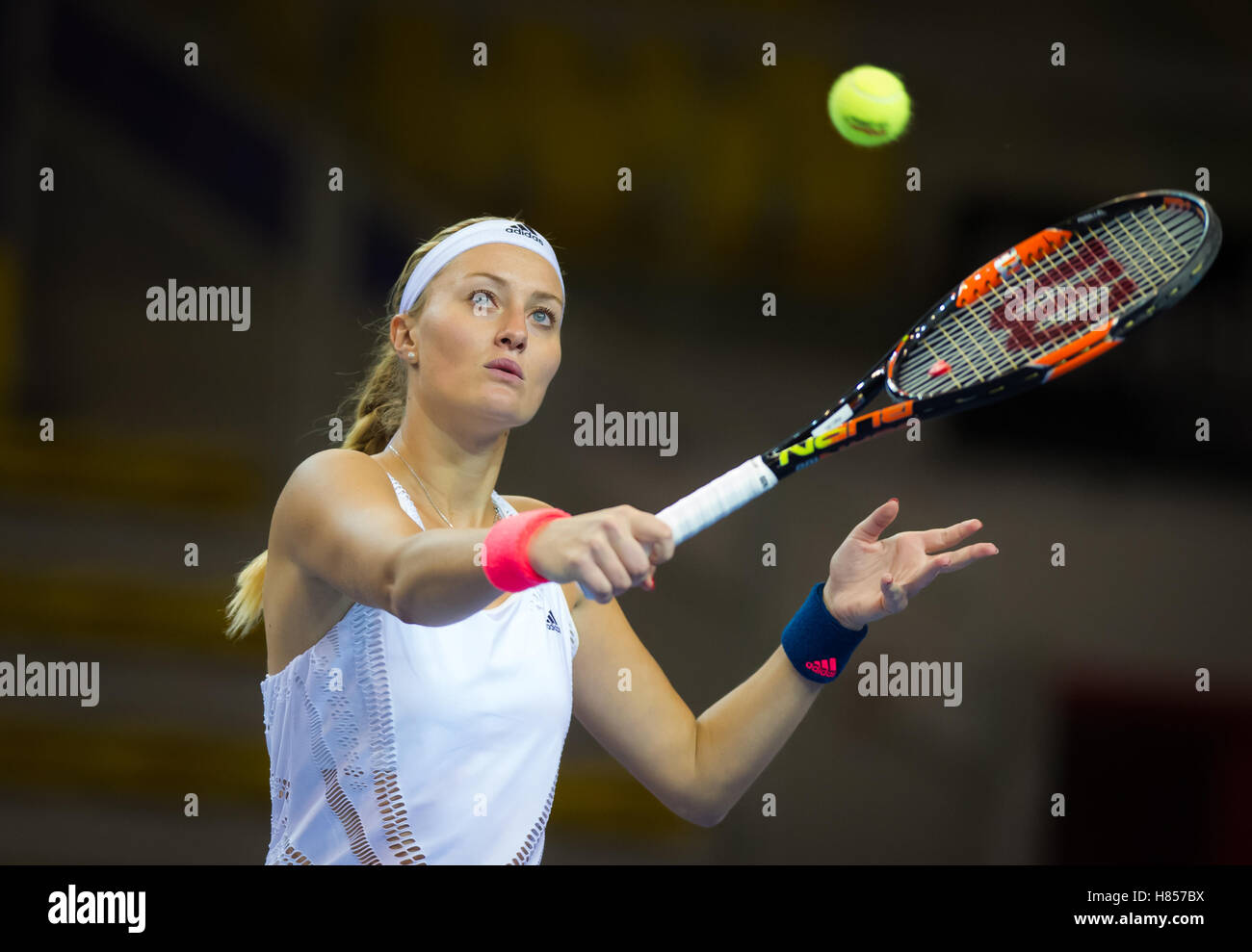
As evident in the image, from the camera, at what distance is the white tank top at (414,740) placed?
6.15 feet

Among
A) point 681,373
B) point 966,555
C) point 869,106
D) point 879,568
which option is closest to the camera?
point 966,555

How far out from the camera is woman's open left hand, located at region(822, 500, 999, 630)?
2025 millimetres

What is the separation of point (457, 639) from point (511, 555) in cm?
44

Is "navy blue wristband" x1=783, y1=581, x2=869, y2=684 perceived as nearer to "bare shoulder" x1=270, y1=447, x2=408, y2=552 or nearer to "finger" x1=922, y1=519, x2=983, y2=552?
"finger" x1=922, y1=519, x2=983, y2=552

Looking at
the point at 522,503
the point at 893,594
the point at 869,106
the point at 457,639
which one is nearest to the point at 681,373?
the point at 869,106

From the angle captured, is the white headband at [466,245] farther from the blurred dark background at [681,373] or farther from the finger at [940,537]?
the blurred dark background at [681,373]

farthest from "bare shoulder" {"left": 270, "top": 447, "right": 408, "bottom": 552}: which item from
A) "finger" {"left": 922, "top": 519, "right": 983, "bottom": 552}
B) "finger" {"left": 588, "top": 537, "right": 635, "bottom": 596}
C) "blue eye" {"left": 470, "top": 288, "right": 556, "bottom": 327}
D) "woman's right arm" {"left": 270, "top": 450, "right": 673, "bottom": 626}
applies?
"finger" {"left": 922, "top": 519, "right": 983, "bottom": 552}

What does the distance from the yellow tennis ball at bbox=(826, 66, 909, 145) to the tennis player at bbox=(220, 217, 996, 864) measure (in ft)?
10.3

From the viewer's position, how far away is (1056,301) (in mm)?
2018

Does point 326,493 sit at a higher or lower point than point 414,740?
higher

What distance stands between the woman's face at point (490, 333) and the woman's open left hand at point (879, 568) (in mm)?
541

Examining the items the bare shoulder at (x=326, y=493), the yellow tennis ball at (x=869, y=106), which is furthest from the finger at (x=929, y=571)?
the yellow tennis ball at (x=869, y=106)

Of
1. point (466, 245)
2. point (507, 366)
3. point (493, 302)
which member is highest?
point (466, 245)

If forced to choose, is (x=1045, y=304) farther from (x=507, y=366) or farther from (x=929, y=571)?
(x=507, y=366)
